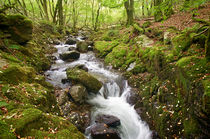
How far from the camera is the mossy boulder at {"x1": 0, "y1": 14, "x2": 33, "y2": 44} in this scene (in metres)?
7.20

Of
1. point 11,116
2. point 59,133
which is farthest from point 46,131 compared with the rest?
point 11,116

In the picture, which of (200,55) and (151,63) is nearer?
(200,55)

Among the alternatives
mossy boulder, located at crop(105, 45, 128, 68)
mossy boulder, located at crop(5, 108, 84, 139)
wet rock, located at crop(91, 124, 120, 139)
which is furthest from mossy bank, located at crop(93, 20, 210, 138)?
mossy boulder, located at crop(5, 108, 84, 139)

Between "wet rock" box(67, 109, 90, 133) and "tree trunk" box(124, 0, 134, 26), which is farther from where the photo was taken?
"tree trunk" box(124, 0, 134, 26)

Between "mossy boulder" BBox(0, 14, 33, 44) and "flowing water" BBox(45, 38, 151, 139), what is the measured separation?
2.92 metres

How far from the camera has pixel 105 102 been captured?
7895mm

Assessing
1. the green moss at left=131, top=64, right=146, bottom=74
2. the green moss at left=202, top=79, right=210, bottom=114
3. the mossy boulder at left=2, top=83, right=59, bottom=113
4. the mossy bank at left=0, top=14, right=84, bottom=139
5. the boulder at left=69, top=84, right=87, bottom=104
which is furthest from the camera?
the green moss at left=131, top=64, right=146, bottom=74

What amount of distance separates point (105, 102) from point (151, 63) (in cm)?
380

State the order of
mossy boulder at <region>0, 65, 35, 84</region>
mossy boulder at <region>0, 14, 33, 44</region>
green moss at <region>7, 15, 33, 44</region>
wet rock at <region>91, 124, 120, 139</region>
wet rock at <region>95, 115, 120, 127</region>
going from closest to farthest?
1. mossy boulder at <region>0, 65, 35, 84</region>
2. wet rock at <region>91, 124, 120, 139</region>
3. wet rock at <region>95, 115, 120, 127</region>
4. mossy boulder at <region>0, 14, 33, 44</region>
5. green moss at <region>7, 15, 33, 44</region>

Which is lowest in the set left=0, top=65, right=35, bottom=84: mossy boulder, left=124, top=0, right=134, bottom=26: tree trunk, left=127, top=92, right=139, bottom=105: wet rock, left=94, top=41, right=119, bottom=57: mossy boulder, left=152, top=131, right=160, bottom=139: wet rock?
left=152, top=131, right=160, bottom=139: wet rock

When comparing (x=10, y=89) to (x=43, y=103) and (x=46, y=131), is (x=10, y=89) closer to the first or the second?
(x=43, y=103)

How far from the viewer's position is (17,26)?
7922 mm

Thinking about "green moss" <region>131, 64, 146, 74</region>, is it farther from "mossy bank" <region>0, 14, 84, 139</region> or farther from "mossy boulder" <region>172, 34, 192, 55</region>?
"mossy bank" <region>0, 14, 84, 139</region>

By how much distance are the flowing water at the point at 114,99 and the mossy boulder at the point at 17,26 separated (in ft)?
9.58
